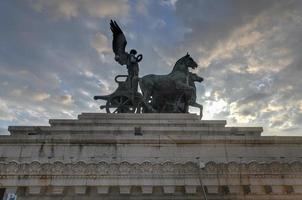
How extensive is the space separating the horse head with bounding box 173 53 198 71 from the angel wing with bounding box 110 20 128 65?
3686 mm

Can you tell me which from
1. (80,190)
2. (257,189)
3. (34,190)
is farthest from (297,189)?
(34,190)

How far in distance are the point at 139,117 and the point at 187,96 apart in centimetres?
323

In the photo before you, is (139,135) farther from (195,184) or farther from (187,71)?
(187,71)

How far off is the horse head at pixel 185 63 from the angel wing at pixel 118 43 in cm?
369

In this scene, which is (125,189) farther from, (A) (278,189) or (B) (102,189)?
(A) (278,189)

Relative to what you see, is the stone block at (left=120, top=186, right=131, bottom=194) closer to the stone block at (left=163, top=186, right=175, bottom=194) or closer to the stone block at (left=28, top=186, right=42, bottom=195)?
the stone block at (left=163, top=186, right=175, bottom=194)

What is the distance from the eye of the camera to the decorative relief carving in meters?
6.70

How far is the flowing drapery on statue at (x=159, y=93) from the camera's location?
1409 centimetres

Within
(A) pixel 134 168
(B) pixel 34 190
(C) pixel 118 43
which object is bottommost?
(B) pixel 34 190

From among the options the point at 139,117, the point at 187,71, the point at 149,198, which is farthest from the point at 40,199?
the point at 187,71

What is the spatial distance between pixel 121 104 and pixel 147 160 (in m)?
6.02

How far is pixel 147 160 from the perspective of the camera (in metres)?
9.30

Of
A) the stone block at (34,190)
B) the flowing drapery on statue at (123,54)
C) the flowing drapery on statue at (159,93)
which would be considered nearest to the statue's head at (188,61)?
the flowing drapery on statue at (159,93)

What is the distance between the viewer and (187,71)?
1515 cm
